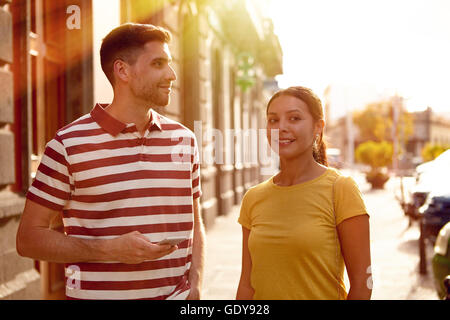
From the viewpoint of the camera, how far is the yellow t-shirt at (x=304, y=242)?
7.38ft

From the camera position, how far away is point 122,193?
7.40 ft

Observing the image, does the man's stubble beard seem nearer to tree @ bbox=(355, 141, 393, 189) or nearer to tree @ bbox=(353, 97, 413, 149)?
tree @ bbox=(355, 141, 393, 189)

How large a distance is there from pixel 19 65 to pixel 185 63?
6.37m

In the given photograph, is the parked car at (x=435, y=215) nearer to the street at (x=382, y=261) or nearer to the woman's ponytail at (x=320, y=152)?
the street at (x=382, y=261)

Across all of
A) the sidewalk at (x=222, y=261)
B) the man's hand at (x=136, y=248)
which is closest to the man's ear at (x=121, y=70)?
the man's hand at (x=136, y=248)

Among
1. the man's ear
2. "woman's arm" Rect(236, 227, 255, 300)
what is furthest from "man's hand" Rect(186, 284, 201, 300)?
the man's ear

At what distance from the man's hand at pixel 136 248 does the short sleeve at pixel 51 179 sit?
0.91ft

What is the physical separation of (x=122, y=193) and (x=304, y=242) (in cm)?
67

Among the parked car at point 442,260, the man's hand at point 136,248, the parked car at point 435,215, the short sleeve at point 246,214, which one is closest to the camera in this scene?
the man's hand at point 136,248

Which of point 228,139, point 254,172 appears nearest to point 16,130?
point 228,139

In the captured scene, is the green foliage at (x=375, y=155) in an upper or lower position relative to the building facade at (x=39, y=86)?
lower

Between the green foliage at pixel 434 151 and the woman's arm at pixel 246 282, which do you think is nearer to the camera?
the woman's arm at pixel 246 282

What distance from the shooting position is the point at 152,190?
2301 mm

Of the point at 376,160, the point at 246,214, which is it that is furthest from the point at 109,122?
the point at 376,160
